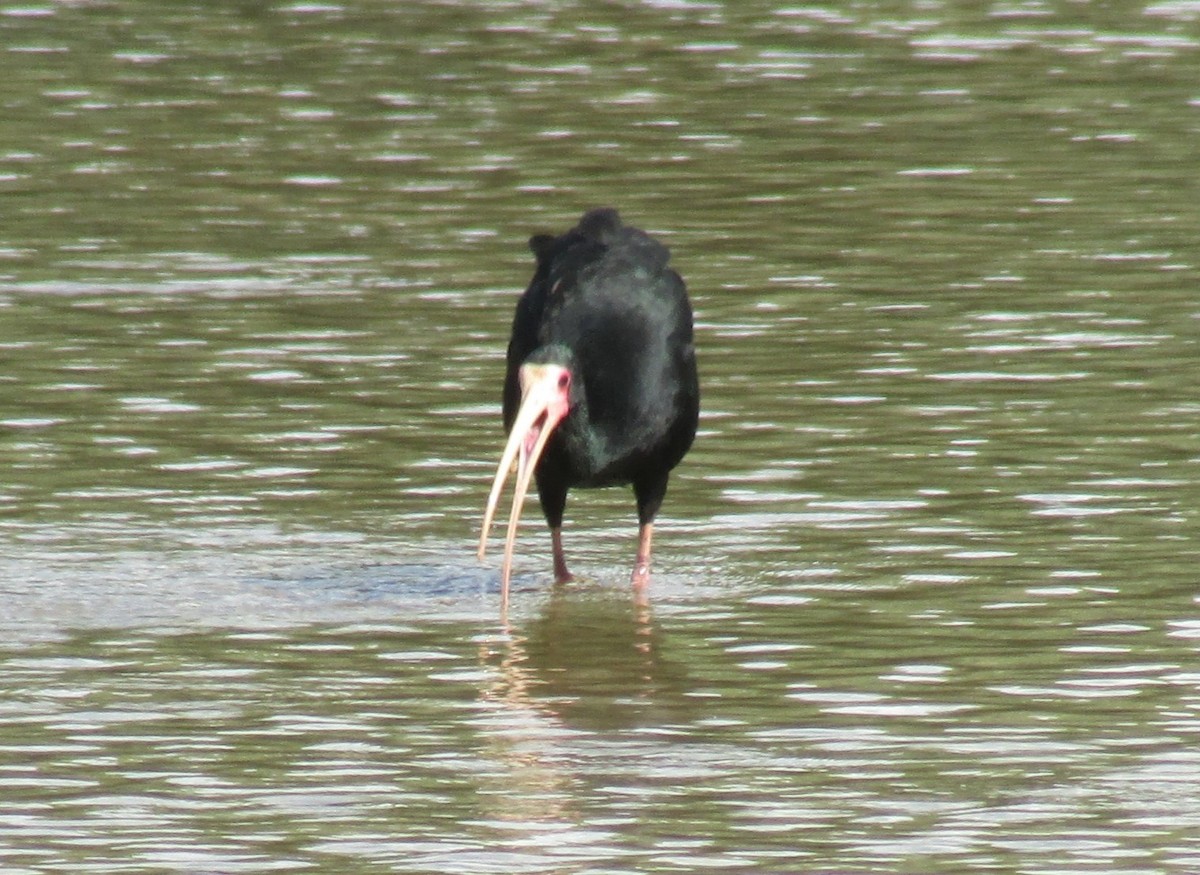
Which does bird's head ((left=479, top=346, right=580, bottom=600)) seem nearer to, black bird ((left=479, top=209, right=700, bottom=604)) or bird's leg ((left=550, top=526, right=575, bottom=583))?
black bird ((left=479, top=209, right=700, bottom=604))

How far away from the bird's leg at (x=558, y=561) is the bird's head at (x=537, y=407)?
0.39m

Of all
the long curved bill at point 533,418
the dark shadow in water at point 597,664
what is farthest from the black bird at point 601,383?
the dark shadow in water at point 597,664

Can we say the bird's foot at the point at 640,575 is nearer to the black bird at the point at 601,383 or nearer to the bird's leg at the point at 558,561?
the black bird at the point at 601,383

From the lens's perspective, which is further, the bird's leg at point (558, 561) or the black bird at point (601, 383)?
the bird's leg at point (558, 561)

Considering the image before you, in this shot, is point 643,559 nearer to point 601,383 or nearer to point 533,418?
Result: point 601,383

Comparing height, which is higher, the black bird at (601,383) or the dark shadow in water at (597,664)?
the black bird at (601,383)

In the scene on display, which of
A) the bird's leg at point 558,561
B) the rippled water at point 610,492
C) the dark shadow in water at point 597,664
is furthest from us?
the bird's leg at point 558,561

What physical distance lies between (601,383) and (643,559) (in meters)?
0.70

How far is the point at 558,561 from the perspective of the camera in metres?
11.5

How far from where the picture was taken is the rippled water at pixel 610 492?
8.41 metres

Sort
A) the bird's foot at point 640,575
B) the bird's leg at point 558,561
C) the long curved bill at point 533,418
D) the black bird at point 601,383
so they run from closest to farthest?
the long curved bill at point 533,418
the black bird at point 601,383
the bird's foot at point 640,575
the bird's leg at point 558,561

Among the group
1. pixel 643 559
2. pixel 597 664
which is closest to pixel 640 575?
pixel 643 559

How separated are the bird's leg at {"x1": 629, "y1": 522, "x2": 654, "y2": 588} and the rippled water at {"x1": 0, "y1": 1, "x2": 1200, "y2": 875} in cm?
15

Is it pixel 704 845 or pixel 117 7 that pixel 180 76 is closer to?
pixel 117 7
